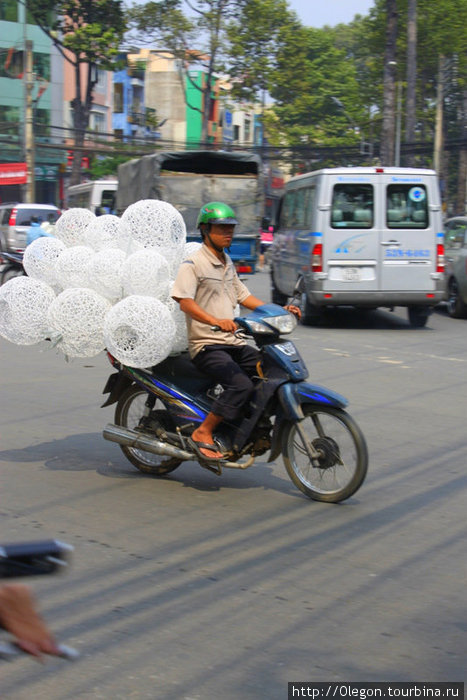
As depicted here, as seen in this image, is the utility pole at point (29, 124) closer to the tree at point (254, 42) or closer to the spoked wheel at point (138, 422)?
the tree at point (254, 42)

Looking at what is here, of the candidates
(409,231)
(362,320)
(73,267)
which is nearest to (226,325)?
(73,267)

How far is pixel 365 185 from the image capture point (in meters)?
13.8

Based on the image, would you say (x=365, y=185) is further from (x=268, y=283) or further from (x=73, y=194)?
(x=73, y=194)

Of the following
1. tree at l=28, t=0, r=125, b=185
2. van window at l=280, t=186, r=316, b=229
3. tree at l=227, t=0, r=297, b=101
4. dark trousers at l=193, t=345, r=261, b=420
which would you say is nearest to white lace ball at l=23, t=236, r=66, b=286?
dark trousers at l=193, t=345, r=261, b=420

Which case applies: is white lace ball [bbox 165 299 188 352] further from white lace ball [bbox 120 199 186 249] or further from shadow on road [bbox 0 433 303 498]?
shadow on road [bbox 0 433 303 498]

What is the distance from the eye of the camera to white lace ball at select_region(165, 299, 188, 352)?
5781 mm

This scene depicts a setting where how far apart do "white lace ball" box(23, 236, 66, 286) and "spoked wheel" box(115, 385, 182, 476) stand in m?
0.89

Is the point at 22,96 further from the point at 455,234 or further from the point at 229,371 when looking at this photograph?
the point at 229,371

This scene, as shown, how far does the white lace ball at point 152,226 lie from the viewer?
6074 mm

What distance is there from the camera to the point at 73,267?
6023mm

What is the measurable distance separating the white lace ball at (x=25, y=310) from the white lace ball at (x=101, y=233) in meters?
0.56

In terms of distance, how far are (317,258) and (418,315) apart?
6.17ft

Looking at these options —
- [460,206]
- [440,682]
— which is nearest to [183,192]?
[440,682]

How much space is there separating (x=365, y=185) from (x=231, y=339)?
8.85 metres
